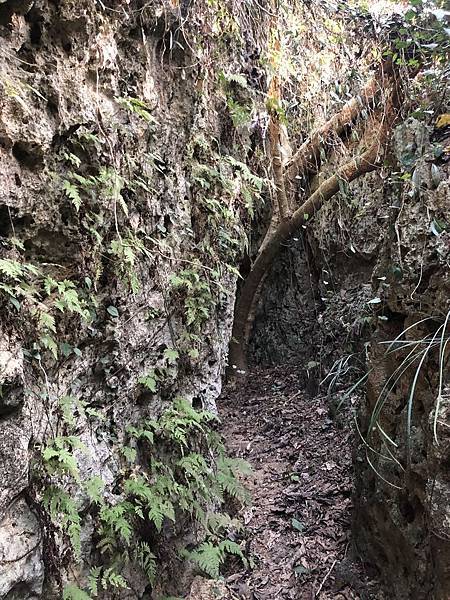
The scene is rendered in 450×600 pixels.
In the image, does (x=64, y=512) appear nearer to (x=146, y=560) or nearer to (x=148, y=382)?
(x=146, y=560)

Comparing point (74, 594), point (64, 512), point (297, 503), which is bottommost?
point (297, 503)

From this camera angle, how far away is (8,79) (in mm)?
2484

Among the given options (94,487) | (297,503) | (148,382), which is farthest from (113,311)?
(297,503)

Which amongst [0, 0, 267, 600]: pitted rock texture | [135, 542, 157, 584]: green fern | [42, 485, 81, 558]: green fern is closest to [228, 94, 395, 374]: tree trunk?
[0, 0, 267, 600]: pitted rock texture

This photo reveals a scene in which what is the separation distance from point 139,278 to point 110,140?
1028 millimetres

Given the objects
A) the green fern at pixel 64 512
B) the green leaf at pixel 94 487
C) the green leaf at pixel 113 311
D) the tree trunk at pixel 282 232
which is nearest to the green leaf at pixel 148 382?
the green leaf at pixel 113 311

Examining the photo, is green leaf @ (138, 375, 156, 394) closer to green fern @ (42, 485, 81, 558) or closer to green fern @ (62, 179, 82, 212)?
green fern @ (42, 485, 81, 558)

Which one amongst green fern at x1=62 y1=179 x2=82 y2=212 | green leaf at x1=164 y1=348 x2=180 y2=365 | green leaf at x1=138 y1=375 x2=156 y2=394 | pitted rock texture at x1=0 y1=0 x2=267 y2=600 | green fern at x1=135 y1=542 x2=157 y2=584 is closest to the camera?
pitted rock texture at x1=0 y1=0 x2=267 y2=600

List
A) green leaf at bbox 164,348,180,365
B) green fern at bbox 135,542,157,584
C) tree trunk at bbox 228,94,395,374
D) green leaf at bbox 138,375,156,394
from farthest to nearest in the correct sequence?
tree trunk at bbox 228,94,395,374 < green leaf at bbox 164,348,180,365 < green leaf at bbox 138,375,156,394 < green fern at bbox 135,542,157,584

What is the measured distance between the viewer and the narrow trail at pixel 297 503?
379cm

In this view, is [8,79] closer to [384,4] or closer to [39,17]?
[39,17]

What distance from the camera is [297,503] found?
15.3 feet

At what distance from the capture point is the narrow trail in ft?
12.4

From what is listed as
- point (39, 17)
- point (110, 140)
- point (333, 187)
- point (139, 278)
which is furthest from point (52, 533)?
point (333, 187)
